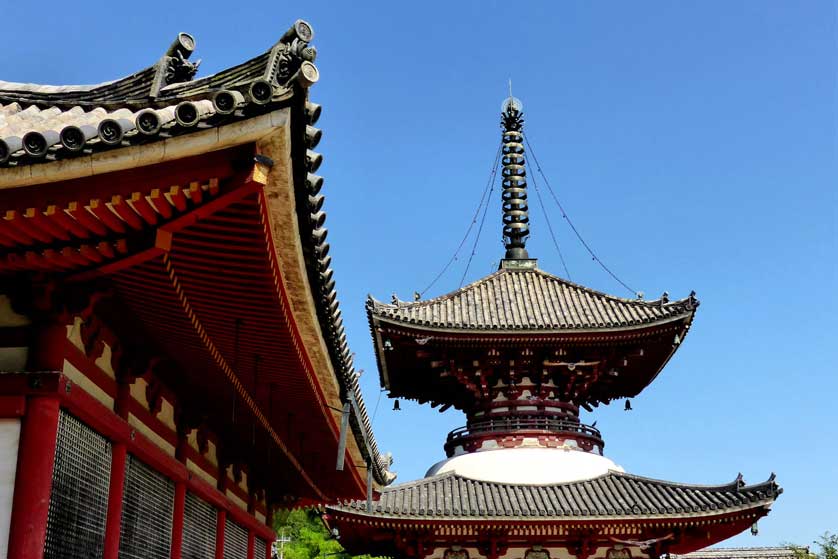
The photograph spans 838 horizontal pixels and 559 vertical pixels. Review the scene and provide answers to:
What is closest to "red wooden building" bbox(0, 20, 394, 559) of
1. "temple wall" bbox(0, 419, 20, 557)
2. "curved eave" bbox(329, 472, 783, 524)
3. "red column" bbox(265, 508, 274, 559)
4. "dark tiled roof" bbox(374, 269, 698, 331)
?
"temple wall" bbox(0, 419, 20, 557)

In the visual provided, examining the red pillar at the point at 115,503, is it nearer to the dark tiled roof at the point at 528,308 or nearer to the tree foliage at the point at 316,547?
the dark tiled roof at the point at 528,308

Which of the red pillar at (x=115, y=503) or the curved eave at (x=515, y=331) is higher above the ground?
the curved eave at (x=515, y=331)

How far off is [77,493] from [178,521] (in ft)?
11.5

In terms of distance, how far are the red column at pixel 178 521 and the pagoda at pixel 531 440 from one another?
9599mm

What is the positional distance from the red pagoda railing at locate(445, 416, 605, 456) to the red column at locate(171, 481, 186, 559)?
1294 centimetres

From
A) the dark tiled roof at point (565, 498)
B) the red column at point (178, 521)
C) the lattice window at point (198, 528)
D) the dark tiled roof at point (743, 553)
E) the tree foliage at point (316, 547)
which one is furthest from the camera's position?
the dark tiled roof at point (743, 553)

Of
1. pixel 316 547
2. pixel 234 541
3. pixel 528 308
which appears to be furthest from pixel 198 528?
pixel 316 547

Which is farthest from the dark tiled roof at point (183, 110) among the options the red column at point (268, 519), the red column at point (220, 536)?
the red column at point (268, 519)

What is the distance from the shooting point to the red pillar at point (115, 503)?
7703mm

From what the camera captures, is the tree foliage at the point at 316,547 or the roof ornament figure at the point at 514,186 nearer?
the roof ornament figure at the point at 514,186

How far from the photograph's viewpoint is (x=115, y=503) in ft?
25.6

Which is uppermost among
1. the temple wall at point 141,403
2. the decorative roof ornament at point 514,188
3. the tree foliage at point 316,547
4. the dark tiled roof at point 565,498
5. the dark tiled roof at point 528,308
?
the decorative roof ornament at point 514,188

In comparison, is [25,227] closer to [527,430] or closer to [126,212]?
[126,212]

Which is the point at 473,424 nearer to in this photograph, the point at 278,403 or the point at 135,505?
the point at 278,403
